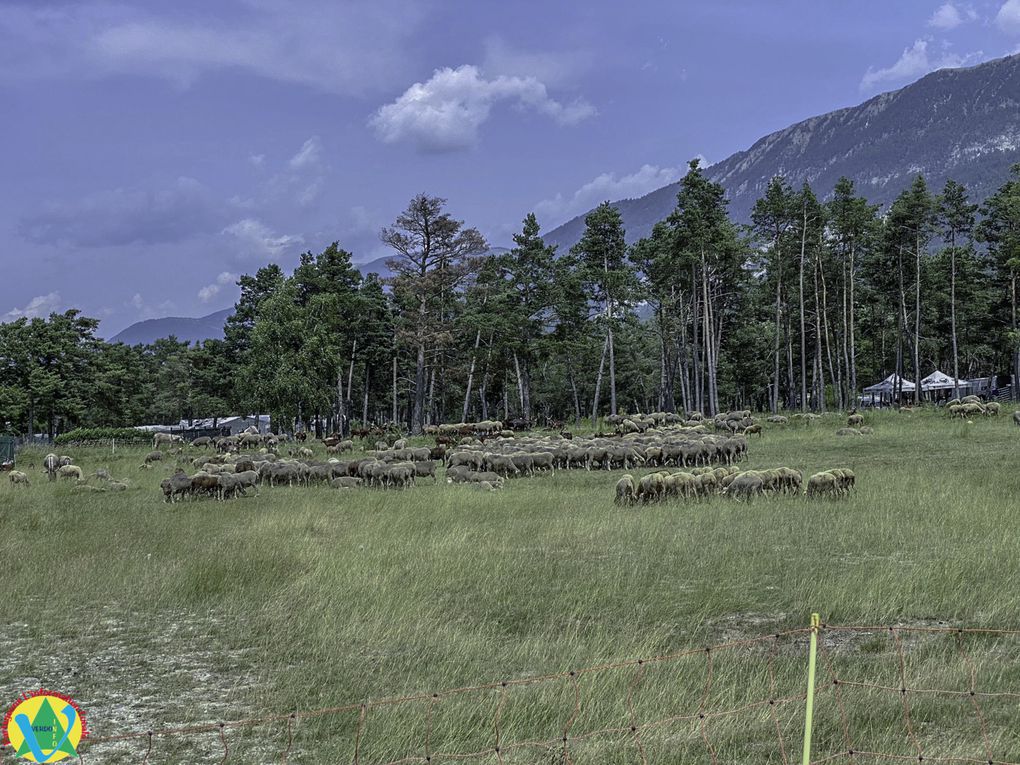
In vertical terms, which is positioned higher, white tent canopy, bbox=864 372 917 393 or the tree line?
the tree line

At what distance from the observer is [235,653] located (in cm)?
855

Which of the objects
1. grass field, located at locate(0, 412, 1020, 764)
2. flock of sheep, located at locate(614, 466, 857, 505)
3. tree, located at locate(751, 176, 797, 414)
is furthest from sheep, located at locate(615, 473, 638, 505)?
tree, located at locate(751, 176, 797, 414)

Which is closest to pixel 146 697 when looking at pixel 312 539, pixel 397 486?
pixel 312 539

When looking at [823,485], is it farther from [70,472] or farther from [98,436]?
[98,436]

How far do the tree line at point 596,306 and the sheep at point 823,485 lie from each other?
32017 mm

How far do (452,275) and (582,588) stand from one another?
43.2 metres

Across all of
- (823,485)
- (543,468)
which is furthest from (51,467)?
(823,485)

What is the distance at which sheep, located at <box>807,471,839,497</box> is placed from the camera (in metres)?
17.7

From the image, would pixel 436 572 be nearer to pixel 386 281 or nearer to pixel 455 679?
pixel 455 679

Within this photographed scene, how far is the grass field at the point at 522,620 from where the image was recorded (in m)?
6.27

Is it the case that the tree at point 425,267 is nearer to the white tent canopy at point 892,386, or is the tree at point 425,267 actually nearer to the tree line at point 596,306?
the tree line at point 596,306

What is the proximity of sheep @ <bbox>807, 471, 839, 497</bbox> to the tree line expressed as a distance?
32017 mm

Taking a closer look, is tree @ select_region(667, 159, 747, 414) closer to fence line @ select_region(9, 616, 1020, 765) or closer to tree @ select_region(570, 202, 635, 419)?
tree @ select_region(570, 202, 635, 419)

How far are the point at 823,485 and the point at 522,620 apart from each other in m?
10.7
